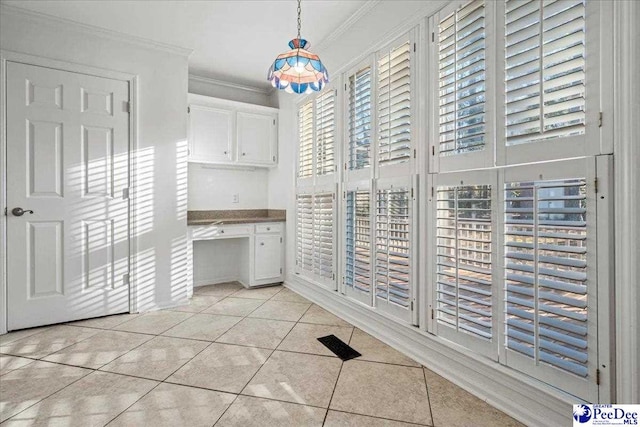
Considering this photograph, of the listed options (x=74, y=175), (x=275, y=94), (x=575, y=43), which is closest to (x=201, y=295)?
(x=74, y=175)

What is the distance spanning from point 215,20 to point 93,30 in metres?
1.16

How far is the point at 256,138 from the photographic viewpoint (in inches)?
161

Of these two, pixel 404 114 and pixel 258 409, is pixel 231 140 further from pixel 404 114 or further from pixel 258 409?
pixel 258 409

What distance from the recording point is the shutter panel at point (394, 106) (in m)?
2.19

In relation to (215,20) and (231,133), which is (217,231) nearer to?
(231,133)

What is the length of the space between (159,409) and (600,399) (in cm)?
203

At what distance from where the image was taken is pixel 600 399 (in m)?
1.27

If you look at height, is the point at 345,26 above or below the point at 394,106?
above

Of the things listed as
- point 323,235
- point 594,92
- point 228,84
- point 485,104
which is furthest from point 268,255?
point 594,92

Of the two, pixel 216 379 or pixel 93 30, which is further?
pixel 93 30

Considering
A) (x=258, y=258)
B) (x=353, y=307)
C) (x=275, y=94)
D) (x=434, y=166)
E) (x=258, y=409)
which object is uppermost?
(x=275, y=94)

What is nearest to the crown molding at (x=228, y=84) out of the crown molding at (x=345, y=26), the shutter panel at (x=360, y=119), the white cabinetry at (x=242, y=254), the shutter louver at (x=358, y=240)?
the crown molding at (x=345, y=26)

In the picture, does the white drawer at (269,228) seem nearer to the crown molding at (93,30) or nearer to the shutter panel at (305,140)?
the shutter panel at (305,140)

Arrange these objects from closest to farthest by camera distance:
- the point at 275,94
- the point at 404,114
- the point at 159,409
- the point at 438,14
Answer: the point at 159,409, the point at 438,14, the point at 404,114, the point at 275,94
